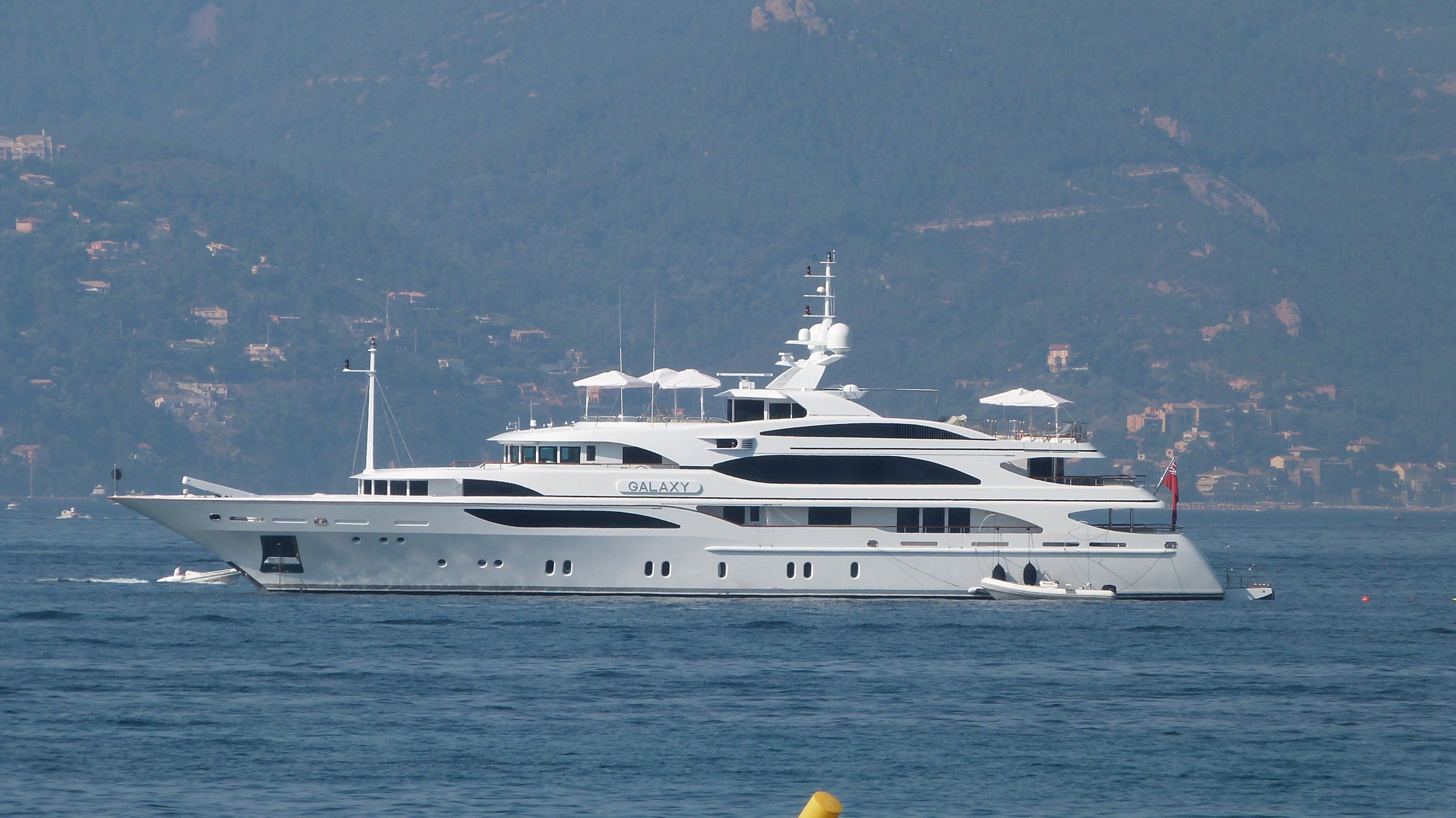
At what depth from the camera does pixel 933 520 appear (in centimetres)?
4497

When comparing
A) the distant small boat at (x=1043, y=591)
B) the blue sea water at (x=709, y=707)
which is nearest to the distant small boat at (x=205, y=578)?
the blue sea water at (x=709, y=707)

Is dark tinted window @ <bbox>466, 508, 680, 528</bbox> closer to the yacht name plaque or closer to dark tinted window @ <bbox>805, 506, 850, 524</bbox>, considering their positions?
the yacht name plaque

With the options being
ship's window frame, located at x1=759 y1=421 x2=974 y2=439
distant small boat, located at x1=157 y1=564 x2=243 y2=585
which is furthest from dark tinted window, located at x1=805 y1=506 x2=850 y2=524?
distant small boat, located at x1=157 y1=564 x2=243 y2=585

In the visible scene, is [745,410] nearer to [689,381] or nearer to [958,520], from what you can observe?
[689,381]

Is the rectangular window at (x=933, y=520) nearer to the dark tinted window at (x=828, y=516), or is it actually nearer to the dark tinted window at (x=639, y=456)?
the dark tinted window at (x=828, y=516)

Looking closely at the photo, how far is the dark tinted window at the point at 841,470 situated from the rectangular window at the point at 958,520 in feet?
2.08

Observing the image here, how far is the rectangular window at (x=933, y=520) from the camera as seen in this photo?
44.9 metres

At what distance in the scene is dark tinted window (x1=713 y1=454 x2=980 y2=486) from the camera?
4425 cm

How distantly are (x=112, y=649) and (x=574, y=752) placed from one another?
12.9 metres

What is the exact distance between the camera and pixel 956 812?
23875mm

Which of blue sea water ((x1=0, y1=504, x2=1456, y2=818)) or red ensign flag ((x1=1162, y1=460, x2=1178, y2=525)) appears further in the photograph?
red ensign flag ((x1=1162, y1=460, x2=1178, y2=525))

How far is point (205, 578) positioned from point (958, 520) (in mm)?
19478

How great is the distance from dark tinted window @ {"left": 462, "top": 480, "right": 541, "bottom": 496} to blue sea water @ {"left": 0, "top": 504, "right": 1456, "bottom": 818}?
2297 mm

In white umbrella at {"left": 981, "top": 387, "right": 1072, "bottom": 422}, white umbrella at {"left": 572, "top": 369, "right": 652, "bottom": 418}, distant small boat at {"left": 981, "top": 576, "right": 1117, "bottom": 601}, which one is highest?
white umbrella at {"left": 572, "top": 369, "right": 652, "bottom": 418}
